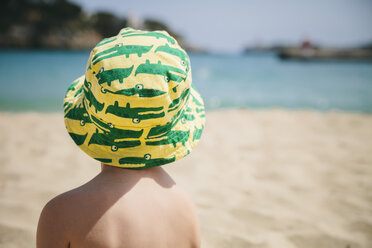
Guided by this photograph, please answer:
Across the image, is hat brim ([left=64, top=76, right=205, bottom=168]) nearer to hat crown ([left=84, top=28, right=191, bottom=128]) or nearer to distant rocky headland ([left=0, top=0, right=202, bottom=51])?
hat crown ([left=84, top=28, right=191, bottom=128])

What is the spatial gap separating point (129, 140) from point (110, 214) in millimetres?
238

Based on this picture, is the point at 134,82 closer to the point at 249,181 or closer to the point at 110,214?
the point at 110,214

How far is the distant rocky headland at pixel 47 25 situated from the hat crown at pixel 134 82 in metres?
47.7

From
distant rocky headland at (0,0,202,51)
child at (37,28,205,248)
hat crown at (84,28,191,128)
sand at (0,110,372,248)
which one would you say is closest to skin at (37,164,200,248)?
child at (37,28,205,248)

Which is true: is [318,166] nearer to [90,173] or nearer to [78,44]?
[90,173]

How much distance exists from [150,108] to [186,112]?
0.24m

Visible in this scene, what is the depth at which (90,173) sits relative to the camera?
2.44 metres

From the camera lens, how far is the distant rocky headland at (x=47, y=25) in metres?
47.4

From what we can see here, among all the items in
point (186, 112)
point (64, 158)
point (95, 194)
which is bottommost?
point (64, 158)

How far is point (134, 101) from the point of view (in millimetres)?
729

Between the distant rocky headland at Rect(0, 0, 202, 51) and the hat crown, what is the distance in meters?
47.7

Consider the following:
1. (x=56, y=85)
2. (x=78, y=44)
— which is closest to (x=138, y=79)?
(x=56, y=85)

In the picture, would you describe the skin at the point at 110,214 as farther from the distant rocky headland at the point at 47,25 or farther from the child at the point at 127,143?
the distant rocky headland at the point at 47,25

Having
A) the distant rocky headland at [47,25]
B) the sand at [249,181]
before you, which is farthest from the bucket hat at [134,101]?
the distant rocky headland at [47,25]
